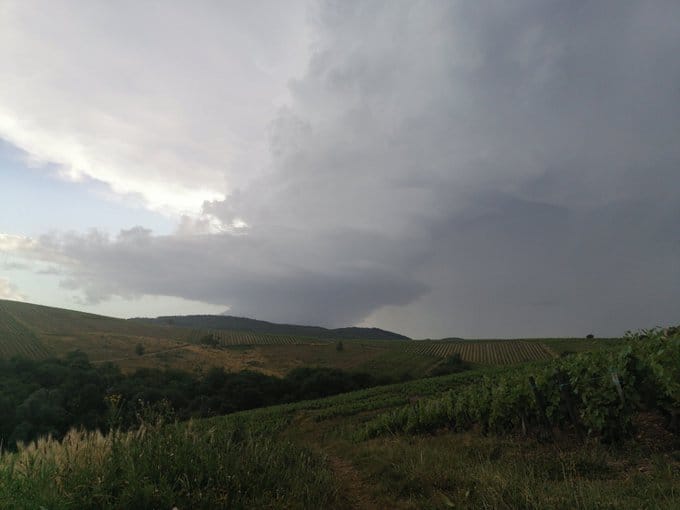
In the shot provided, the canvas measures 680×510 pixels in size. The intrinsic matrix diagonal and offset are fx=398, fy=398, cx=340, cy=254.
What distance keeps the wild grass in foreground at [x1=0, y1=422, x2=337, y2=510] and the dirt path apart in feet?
1.77

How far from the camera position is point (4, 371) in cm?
5681

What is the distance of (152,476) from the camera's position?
543cm

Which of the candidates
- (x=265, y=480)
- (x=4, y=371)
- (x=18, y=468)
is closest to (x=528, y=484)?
(x=265, y=480)

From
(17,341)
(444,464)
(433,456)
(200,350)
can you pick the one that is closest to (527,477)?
(444,464)

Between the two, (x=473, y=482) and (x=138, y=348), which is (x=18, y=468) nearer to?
(x=473, y=482)

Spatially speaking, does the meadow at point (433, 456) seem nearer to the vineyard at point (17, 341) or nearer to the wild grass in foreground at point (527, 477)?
the wild grass in foreground at point (527, 477)

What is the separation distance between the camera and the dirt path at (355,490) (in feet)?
22.7

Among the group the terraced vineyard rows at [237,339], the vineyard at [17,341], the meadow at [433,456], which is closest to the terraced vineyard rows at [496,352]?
the terraced vineyard rows at [237,339]

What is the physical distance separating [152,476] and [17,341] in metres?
100

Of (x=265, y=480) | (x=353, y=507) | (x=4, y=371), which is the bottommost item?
(x=4, y=371)

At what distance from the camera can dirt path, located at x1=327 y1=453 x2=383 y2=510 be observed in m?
6.91

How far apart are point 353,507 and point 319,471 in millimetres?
1136

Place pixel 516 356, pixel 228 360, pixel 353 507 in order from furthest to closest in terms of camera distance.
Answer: pixel 228 360 → pixel 516 356 → pixel 353 507

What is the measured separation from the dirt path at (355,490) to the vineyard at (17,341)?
263ft
